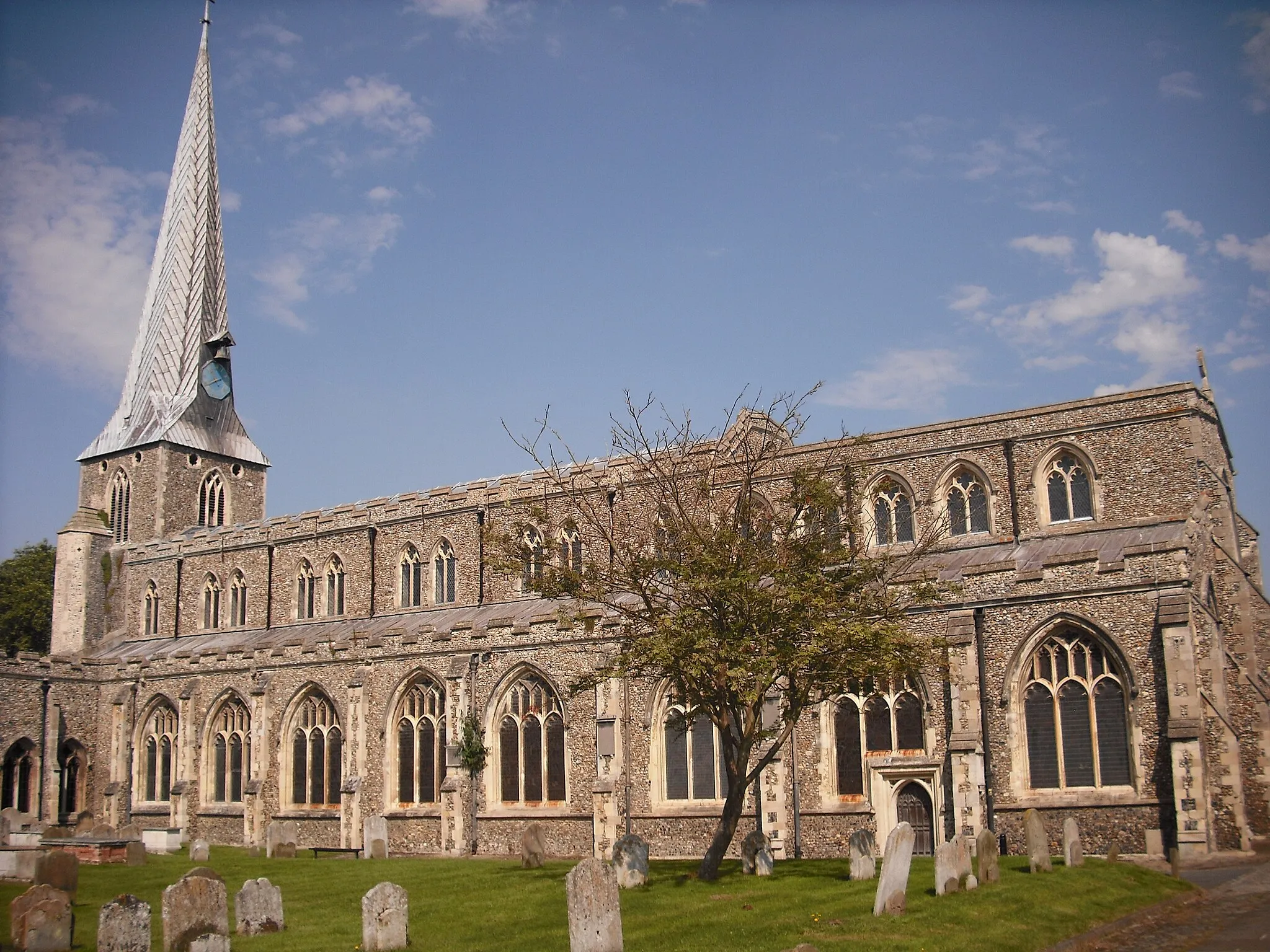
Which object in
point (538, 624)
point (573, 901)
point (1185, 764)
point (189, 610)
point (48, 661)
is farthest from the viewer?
point (189, 610)

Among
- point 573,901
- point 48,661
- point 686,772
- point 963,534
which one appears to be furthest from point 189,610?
point 573,901

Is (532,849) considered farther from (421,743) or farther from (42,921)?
(42,921)

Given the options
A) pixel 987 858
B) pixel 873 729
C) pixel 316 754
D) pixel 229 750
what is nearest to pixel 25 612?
pixel 229 750

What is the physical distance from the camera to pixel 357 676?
111 ft

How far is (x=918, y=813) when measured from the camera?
25500 mm

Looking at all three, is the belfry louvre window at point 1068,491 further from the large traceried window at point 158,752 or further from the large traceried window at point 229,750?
the large traceried window at point 158,752

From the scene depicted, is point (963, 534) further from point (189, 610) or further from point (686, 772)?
point (189, 610)

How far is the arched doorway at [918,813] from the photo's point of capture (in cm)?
2539

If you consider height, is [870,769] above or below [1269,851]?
above

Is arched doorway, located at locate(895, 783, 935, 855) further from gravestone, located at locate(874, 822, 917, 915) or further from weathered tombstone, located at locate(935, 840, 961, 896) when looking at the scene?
gravestone, located at locate(874, 822, 917, 915)

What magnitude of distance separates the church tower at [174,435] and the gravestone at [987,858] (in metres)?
37.8

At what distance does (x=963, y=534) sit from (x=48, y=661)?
29032mm

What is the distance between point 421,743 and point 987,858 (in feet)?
57.8

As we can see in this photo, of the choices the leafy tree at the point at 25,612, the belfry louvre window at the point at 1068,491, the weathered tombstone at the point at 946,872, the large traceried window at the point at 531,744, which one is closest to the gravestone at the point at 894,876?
the weathered tombstone at the point at 946,872
